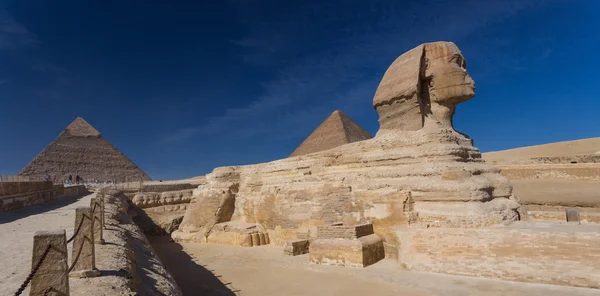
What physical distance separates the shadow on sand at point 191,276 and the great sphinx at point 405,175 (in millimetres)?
2821

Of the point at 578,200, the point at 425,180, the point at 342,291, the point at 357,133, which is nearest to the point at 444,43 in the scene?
the point at 425,180

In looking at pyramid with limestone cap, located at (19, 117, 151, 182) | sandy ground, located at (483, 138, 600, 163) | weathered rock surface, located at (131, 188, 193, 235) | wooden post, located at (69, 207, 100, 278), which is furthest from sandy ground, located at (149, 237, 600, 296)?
pyramid with limestone cap, located at (19, 117, 151, 182)

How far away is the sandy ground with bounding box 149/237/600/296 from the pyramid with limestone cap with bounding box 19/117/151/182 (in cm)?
4058

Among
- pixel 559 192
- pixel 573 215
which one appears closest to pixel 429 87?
pixel 573 215

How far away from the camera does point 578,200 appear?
12750 millimetres

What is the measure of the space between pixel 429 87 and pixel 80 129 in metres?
48.9

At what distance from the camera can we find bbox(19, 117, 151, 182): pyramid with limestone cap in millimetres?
42656

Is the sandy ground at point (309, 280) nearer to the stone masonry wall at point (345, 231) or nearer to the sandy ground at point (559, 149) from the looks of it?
the stone masonry wall at point (345, 231)

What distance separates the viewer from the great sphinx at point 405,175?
7.49m

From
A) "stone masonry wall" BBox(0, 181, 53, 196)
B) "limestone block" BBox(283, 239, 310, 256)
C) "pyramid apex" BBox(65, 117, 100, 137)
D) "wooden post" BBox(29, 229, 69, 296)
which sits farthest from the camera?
"pyramid apex" BBox(65, 117, 100, 137)

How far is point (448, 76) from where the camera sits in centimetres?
882

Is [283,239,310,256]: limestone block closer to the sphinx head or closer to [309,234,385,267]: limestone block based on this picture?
[309,234,385,267]: limestone block

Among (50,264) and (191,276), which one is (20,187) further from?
(50,264)

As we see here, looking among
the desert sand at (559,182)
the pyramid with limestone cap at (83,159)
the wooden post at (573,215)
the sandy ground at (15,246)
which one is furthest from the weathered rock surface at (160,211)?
the pyramid with limestone cap at (83,159)
